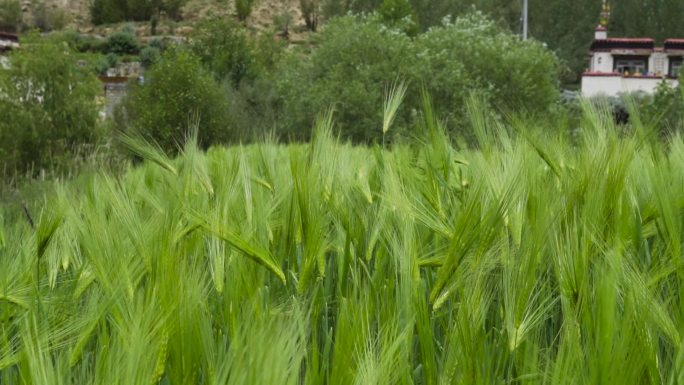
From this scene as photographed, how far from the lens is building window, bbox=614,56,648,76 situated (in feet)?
110

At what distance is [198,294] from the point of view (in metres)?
0.80

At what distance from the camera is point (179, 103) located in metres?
16.4

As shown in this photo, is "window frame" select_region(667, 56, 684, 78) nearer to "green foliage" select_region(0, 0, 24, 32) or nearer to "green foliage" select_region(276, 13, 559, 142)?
"green foliage" select_region(276, 13, 559, 142)

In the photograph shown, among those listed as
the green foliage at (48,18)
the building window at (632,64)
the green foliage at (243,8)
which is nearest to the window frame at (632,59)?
the building window at (632,64)

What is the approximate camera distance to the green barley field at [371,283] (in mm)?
670

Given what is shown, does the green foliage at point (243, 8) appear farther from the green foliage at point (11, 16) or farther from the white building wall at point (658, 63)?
the white building wall at point (658, 63)

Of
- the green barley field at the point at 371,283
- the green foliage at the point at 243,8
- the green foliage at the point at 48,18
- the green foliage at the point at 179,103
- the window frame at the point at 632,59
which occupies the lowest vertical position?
the green foliage at the point at 179,103

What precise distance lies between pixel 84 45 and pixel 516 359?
5904cm

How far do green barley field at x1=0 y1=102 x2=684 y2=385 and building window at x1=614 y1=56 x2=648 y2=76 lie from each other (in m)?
34.5

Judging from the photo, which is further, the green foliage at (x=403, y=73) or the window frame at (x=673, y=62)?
the window frame at (x=673, y=62)

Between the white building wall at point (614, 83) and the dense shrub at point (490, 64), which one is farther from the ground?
the dense shrub at point (490, 64)

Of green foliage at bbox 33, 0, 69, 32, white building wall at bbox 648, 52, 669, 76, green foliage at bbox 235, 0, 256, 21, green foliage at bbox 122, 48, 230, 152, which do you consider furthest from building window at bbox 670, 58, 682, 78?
green foliage at bbox 33, 0, 69, 32

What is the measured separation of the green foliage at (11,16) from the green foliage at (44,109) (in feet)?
167

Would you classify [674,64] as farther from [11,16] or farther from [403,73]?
[11,16]
